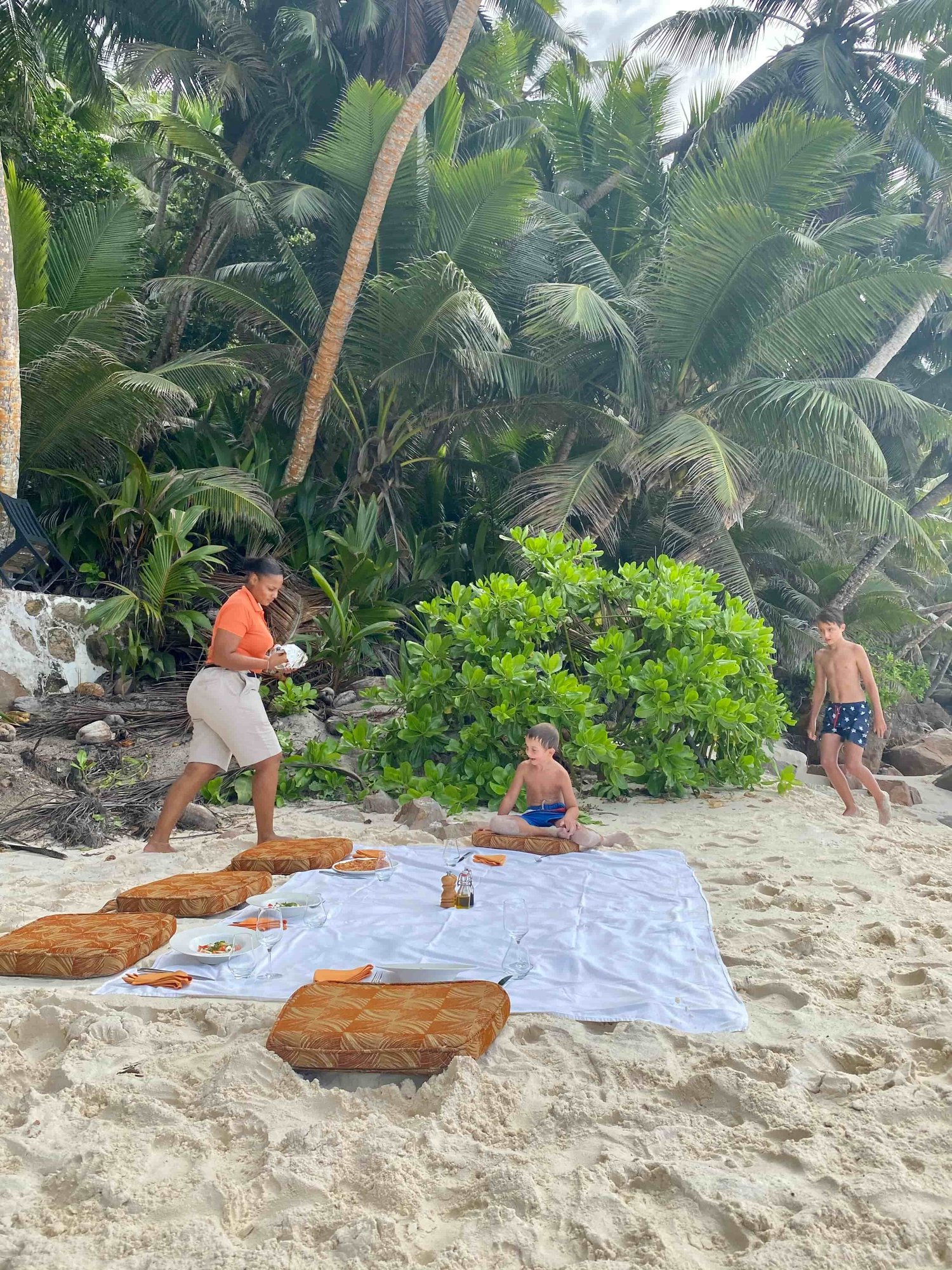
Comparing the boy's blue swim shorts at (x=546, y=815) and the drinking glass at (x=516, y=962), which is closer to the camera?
the drinking glass at (x=516, y=962)

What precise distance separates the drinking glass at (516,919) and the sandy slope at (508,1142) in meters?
0.82

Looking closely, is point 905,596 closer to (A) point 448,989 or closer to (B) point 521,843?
(B) point 521,843

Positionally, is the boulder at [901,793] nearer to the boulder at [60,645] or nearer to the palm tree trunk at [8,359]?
the boulder at [60,645]

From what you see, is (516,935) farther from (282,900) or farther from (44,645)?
(44,645)

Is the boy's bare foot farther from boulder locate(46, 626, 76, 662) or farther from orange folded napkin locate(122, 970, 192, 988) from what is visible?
boulder locate(46, 626, 76, 662)

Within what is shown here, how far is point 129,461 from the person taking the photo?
9.51m

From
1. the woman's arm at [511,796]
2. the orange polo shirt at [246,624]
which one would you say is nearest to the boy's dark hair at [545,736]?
the woman's arm at [511,796]

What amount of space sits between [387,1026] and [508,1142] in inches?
19.8

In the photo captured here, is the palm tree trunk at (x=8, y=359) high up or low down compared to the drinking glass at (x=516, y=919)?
up

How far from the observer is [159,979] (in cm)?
317

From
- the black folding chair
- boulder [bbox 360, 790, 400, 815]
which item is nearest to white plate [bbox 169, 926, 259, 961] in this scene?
boulder [bbox 360, 790, 400, 815]

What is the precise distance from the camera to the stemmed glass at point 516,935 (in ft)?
10.8

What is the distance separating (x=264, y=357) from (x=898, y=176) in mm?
13095

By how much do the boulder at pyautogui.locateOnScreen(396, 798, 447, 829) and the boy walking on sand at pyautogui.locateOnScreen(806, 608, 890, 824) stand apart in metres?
2.95
